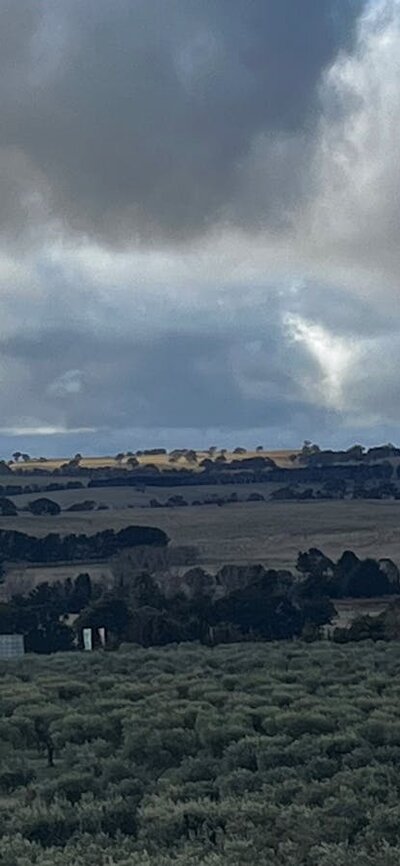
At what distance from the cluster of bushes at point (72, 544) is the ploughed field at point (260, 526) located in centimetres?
285

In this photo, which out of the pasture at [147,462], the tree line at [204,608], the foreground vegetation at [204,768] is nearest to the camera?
the foreground vegetation at [204,768]

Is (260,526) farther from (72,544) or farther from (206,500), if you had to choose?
(206,500)

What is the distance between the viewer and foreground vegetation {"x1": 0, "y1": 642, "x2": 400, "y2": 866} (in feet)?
44.5

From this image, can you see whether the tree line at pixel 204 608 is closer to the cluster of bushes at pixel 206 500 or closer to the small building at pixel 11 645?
the small building at pixel 11 645

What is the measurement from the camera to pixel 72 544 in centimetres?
8050

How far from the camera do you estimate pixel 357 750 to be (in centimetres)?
1708

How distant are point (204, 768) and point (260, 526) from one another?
248ft

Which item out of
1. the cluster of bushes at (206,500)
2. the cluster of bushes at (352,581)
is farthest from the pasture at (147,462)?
the cluster of bushes at (352,581)

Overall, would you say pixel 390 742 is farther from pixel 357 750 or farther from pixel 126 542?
pixel 126 542

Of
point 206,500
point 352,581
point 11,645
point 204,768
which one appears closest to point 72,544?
point 352,581

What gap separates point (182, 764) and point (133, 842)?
143 inches

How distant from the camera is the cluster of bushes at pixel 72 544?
78.5 m

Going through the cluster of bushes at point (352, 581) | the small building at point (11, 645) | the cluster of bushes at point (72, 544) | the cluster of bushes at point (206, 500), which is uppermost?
the cluster of bushes at point (206, 500)

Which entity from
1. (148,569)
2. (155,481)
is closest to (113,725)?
(148,569)
